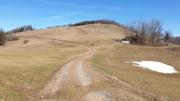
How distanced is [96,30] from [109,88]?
163m

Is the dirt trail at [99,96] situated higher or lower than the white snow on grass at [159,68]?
higher

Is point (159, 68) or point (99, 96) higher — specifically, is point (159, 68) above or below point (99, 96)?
below

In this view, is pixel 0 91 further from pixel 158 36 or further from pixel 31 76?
→ pixel 158 36

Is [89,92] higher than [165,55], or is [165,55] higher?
[89,92]

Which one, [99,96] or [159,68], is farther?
[159,68]

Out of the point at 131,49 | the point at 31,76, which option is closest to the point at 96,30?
the point at 131,49

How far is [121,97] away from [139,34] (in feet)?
393

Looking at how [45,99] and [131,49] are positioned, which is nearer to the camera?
[45,99]

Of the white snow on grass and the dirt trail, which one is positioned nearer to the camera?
the dirt trail

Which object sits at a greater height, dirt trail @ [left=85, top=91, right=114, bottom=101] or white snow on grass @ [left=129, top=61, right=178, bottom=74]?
dirt trail @ [left=85, top=91, right=114, bottom=101]

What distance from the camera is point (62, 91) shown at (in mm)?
18594

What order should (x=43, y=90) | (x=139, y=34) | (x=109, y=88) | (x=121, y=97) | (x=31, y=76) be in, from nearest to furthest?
(x=121, y=97), (x=43, y=90), (x=109, y=88), (x=31, y=76), (x=139, y=34)

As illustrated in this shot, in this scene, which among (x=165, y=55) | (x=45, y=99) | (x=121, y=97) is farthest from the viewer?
(x=165, y=55)

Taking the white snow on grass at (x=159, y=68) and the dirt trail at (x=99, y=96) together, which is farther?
the white snow on grass at (x=159, y=68)
